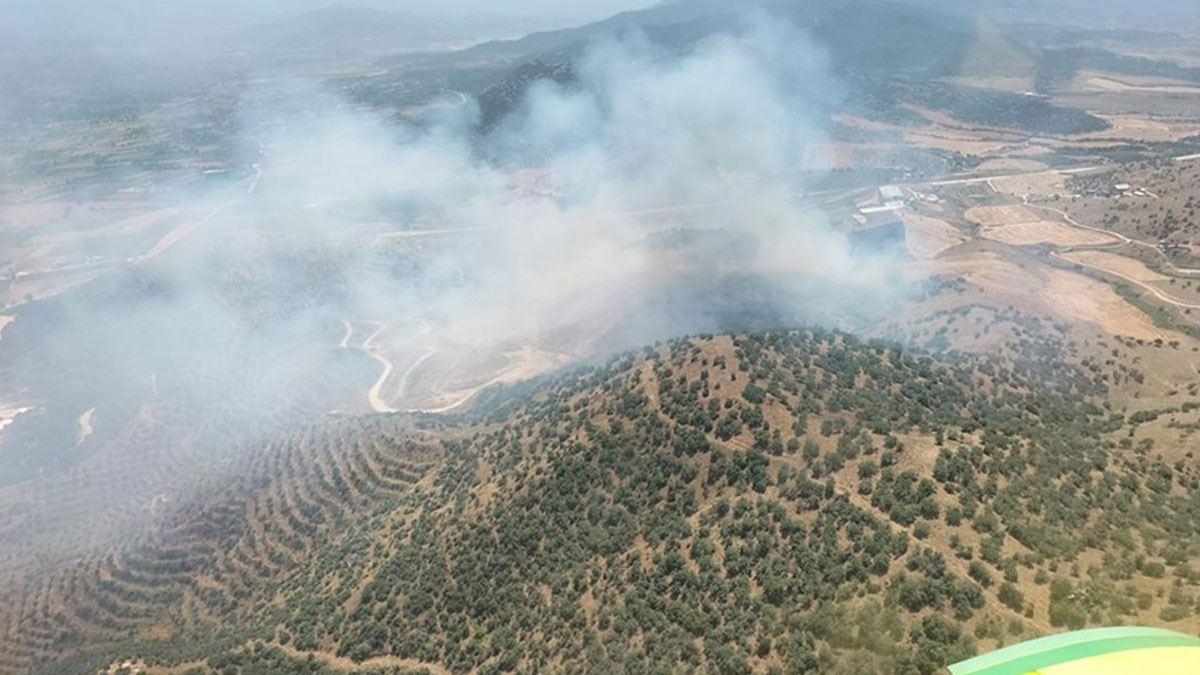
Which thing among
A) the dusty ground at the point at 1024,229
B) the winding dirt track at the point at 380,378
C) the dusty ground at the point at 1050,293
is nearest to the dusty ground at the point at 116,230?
the winding dirt track at the point at 380,378

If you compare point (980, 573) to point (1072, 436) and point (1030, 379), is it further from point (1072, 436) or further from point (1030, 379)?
point (1030, 379)

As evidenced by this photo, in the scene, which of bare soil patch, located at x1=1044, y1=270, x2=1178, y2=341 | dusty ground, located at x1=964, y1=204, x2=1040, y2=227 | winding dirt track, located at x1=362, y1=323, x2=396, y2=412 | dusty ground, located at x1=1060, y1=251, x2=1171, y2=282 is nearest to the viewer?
bare soil patch, located at x1=1044, y1=270, x2=1178, y2=341

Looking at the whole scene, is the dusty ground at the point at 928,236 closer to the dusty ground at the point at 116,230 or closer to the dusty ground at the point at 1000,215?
the dusty ground at the point at 1000,215

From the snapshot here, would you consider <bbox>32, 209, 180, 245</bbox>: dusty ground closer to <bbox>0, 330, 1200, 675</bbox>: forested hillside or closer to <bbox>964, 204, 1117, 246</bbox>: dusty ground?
<bbox>0, 330, 1200, 675</bbox>: forested hillside

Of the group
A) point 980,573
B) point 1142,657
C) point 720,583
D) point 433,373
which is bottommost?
point 433,373

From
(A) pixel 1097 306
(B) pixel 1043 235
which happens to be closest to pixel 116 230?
(A) pixel 1097 306

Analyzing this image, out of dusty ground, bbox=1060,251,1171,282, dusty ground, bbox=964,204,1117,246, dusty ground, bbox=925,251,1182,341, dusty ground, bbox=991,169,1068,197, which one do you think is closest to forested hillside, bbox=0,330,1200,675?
dusty ground, bbox=925,251,1182,341

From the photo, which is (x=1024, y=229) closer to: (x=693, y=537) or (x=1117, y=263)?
(x=1117, y=263)

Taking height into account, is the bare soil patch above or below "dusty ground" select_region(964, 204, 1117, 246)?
above

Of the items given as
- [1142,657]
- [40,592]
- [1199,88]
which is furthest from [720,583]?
[1199,88]
